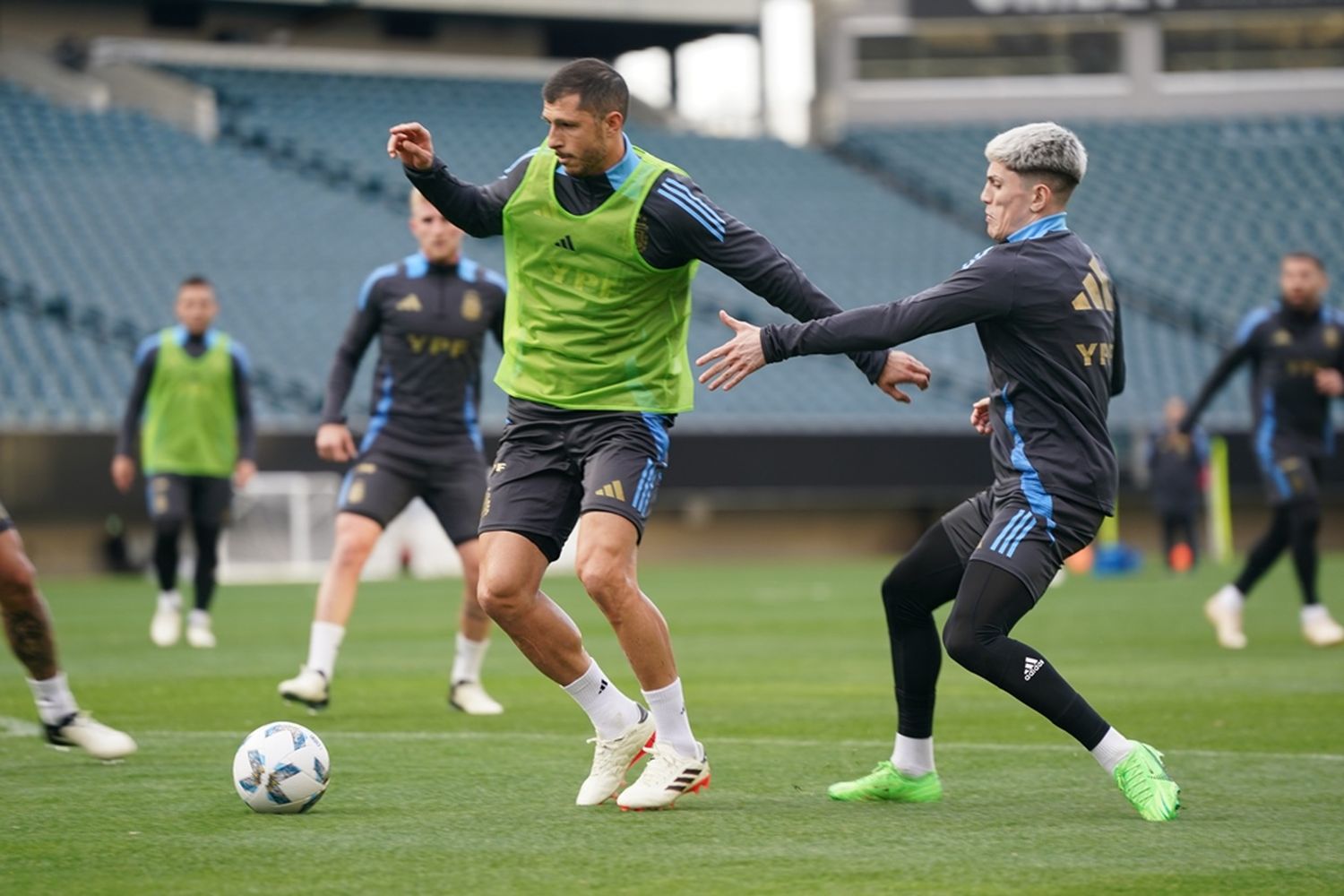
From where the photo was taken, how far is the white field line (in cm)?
747

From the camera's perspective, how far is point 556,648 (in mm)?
6242

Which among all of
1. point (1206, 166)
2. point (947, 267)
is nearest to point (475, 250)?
point (947, 267)

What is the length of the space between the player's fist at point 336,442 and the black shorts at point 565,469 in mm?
2972

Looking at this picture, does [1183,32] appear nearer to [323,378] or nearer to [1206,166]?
[1206,166]

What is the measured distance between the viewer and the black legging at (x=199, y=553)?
13.6 m

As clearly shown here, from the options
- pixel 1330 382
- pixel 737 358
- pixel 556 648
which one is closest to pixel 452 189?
pixel 737 358

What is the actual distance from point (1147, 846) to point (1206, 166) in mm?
33396

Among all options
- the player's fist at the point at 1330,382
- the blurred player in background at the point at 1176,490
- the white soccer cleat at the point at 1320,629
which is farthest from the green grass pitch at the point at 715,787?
the blurred player in background at the point at 1176,490

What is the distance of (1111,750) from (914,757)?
71 cm

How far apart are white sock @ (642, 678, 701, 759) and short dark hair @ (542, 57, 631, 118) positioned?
184 centimetres

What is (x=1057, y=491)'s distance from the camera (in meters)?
5.89

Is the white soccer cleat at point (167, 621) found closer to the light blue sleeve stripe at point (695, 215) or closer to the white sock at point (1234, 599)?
the white sock at point (1234, 599)

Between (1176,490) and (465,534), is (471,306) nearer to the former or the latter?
(465,534)

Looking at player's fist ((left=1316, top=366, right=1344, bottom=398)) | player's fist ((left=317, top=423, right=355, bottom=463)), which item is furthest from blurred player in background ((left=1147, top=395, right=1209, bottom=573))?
player's fist ((left=317, top=423, right=355, bottom=463))
